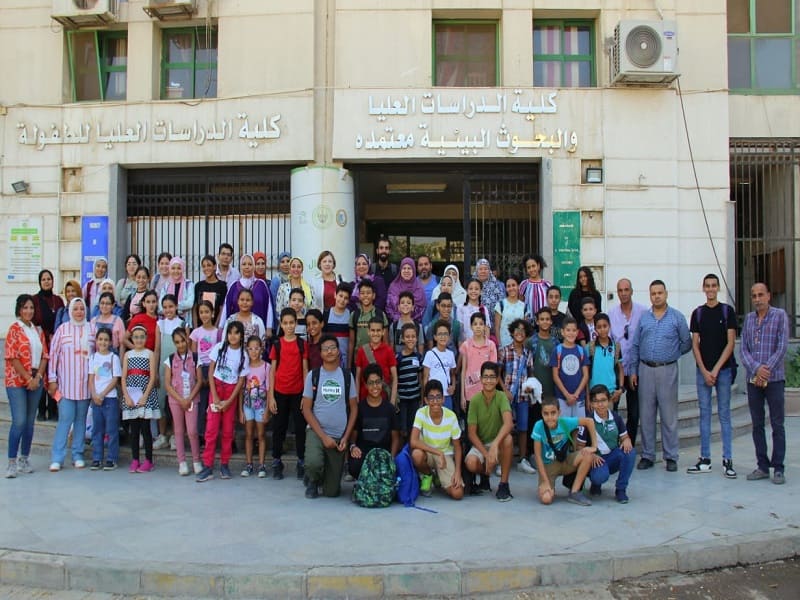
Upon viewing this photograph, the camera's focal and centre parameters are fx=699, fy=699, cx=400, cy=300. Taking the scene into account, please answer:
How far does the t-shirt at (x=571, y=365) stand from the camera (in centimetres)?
711

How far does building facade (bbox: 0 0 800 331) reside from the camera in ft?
37.1

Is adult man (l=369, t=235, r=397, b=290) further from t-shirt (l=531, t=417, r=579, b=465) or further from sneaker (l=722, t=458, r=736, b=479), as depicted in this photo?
sneaker (l=722, t=458, r=736, b=479)

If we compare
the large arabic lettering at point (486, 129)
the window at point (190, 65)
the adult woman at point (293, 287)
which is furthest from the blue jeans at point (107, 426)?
the window at point (190, 65)

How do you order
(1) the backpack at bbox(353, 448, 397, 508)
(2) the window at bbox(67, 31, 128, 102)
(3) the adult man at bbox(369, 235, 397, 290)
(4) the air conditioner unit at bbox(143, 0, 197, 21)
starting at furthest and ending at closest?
(2) the window at bbox(67, 31, 128, 102), (4) the air conditioner unit at bbox(143, 0, 197, 21), (3) the adult man at bbox(369, 235, 397, 290), (1) the backpack at bbox(353, 448, 397, 508)

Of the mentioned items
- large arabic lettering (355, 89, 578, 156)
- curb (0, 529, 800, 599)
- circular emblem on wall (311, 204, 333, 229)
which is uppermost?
large arabic lettering (355, 89, 578, 156)

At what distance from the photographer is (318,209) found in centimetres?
1131

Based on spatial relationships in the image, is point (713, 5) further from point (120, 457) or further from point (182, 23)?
point (120, 457)

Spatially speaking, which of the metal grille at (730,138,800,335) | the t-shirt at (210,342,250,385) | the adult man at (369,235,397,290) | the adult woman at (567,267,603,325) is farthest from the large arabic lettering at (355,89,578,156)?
the t-shirt at (210,342,250,385)

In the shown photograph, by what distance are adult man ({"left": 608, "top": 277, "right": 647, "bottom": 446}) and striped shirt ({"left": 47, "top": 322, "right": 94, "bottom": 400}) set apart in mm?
5844

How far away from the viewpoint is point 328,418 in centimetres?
662

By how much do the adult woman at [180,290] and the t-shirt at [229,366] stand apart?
48.6 inches

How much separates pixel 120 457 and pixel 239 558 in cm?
374

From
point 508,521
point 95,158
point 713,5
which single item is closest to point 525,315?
point 508,521

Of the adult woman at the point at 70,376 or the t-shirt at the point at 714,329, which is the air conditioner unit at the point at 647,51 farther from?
the adult woman at the point at 70,376
